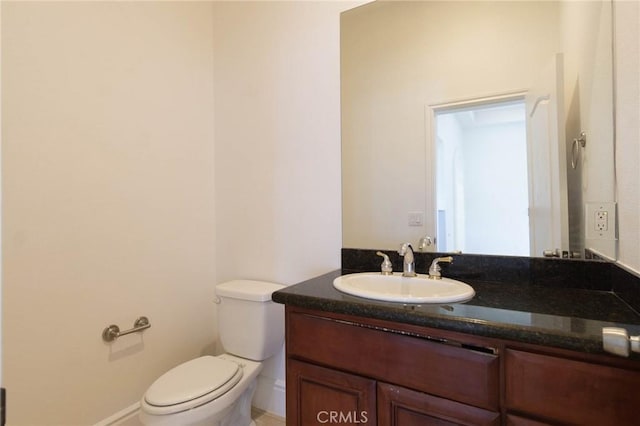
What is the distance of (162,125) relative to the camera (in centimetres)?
179

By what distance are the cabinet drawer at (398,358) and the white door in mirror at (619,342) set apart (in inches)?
9.5

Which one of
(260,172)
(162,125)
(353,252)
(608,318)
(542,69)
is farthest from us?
(260,172)

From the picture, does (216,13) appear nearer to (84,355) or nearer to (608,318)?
(84,355)

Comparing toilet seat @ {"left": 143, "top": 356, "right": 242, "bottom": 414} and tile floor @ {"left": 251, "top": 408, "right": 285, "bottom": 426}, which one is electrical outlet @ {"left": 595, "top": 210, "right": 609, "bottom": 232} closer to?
toilet seat @ {"left": 143, "top": 356, "right": 242, "bottom": 414}

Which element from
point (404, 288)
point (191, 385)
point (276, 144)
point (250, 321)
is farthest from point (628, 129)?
point (191, 385)

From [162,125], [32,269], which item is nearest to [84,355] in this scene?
[32,269]

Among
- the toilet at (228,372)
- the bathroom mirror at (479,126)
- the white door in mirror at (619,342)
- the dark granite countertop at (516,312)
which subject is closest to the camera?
the white door in mirror at (619,342)

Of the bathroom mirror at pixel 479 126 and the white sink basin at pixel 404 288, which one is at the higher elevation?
the bathroom mirror at pixel 479 126

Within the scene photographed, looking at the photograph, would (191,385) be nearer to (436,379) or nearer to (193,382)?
(193,382)

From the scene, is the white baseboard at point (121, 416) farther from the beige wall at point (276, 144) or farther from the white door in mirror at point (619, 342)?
the white door in mirror at point (619, 342)

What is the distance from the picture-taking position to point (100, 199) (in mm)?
1515

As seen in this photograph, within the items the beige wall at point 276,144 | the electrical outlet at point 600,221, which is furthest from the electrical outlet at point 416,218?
the electrical outlet at point 600,221

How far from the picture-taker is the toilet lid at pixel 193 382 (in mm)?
1301

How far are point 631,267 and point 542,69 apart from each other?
31.2 inches
